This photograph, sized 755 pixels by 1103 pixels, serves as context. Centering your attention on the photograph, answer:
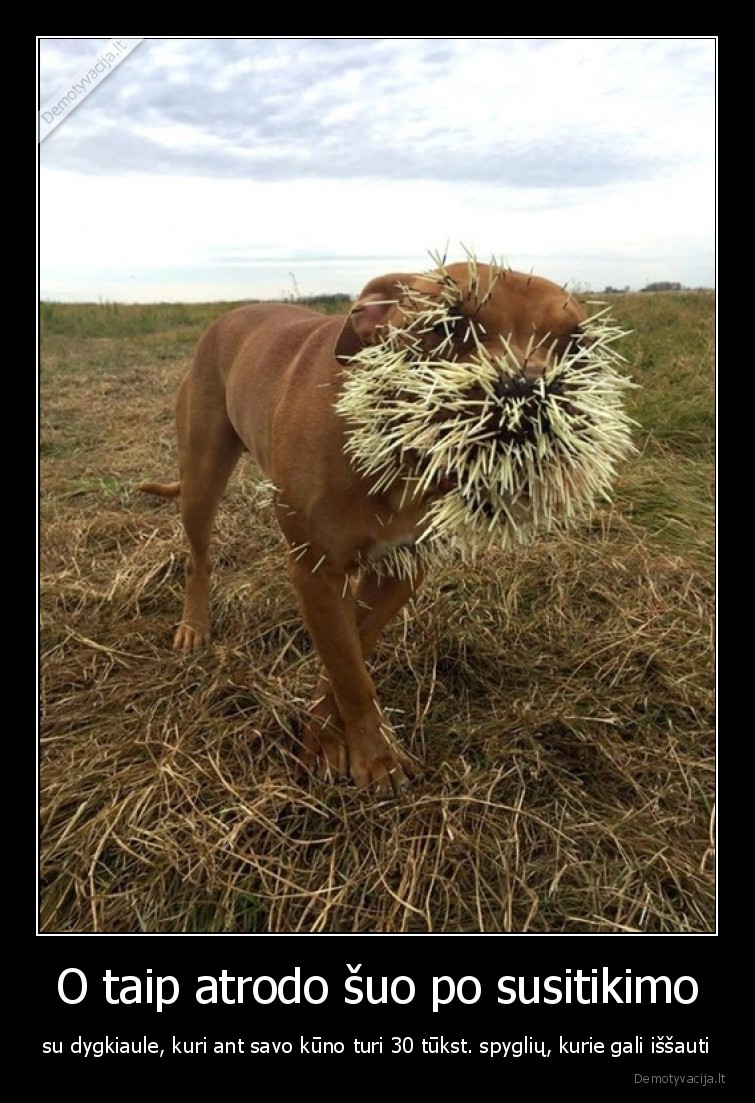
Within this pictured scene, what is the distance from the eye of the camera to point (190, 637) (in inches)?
145

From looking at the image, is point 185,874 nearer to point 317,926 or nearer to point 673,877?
point 317,926

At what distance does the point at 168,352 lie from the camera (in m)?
14.0

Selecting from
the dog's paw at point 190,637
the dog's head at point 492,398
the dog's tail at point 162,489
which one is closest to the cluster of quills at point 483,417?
the dog's head at point 492,398

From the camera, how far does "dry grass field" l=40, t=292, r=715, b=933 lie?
2297 millimetres

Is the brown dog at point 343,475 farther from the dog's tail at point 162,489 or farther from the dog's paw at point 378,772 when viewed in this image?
the dog's tail at point 162,489

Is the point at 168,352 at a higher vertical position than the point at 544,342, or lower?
higher

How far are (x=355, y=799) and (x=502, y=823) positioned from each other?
502 millimetres

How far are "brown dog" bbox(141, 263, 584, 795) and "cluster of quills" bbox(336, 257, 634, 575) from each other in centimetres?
4

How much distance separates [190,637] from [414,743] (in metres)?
1.35

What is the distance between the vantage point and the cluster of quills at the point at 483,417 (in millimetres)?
1611

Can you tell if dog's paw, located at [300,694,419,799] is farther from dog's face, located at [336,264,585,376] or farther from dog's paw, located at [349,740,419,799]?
dog's face, located at [336,264,585,376]

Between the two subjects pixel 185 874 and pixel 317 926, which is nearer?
pixel 317 926

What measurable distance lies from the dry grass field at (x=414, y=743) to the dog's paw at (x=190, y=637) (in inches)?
3.2
